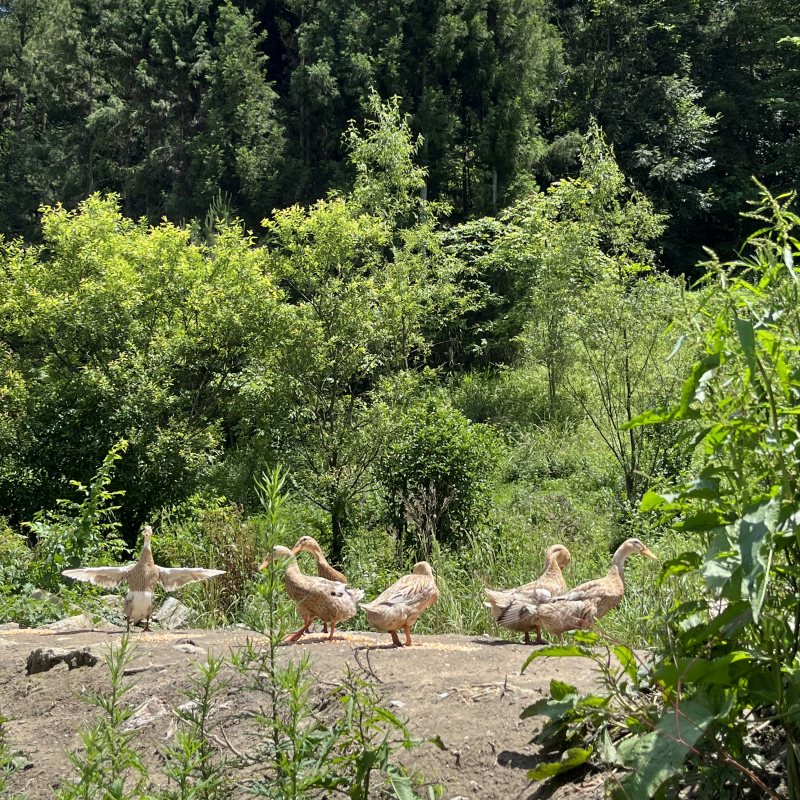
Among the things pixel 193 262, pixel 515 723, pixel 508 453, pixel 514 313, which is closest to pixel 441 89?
pixel 514 313

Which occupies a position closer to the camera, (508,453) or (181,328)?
(181,328)

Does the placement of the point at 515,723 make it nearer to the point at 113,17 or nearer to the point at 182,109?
the point at 182,109

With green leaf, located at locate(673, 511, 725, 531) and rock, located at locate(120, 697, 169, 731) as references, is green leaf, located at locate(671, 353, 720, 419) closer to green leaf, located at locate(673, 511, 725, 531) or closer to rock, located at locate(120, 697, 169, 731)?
green leaf, located at locate(673, 511, 725, 531)

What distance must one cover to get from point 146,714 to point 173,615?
3.47 meters

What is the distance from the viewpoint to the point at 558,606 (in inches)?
216

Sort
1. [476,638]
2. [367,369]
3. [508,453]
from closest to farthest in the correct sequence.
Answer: [476,638], [367,369], [508,453]

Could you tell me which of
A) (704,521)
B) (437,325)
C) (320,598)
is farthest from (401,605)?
(437,325)

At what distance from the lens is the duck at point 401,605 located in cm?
538

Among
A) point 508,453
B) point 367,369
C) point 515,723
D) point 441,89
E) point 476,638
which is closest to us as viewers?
point 515,723

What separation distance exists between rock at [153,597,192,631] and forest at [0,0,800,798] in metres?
0.16

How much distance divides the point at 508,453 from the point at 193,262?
6.17 metres

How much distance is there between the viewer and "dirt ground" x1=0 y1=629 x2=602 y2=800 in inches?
142

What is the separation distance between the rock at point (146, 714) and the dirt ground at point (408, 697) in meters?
0.01

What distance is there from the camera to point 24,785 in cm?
405
